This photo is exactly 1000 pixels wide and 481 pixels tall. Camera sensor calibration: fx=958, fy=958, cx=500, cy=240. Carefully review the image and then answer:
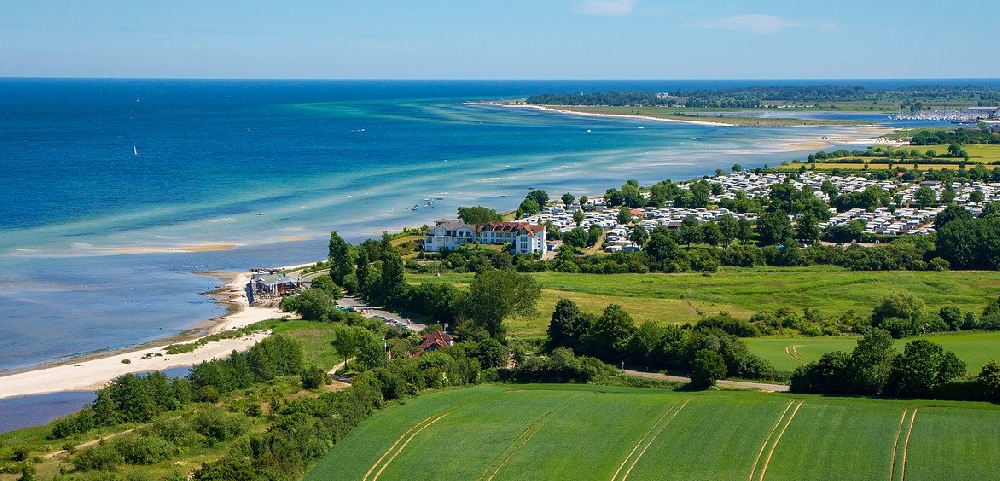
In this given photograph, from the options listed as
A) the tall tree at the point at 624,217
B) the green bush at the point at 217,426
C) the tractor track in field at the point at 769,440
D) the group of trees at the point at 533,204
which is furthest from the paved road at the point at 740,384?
the group of trees at the point at 533,204

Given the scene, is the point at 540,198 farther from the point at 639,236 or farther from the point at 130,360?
the point at 130,360

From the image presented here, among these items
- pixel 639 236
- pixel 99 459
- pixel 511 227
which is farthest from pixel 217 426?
pixel 639 236

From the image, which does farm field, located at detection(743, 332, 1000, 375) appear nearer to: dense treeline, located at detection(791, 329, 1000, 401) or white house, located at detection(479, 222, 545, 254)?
dense treeline, located at detection(791, 329, 1000, 401)

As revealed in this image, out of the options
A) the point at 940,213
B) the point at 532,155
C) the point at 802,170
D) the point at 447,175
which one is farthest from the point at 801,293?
the point at 532,155

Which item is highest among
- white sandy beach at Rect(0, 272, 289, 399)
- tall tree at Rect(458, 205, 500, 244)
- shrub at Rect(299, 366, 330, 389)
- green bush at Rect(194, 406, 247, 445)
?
tall tree at Rect(458, 205, 500, 244)

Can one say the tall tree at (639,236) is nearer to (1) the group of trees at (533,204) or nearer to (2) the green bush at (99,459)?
(1) the group of trees at (533,204)

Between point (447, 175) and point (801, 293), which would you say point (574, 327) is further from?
point (447, 175)

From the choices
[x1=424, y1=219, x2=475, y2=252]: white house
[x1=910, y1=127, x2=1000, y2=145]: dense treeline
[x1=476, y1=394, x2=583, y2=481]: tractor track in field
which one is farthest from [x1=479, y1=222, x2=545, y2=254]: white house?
[x1=910, y1=127, x2=1000, y2=145]: dense treeline
